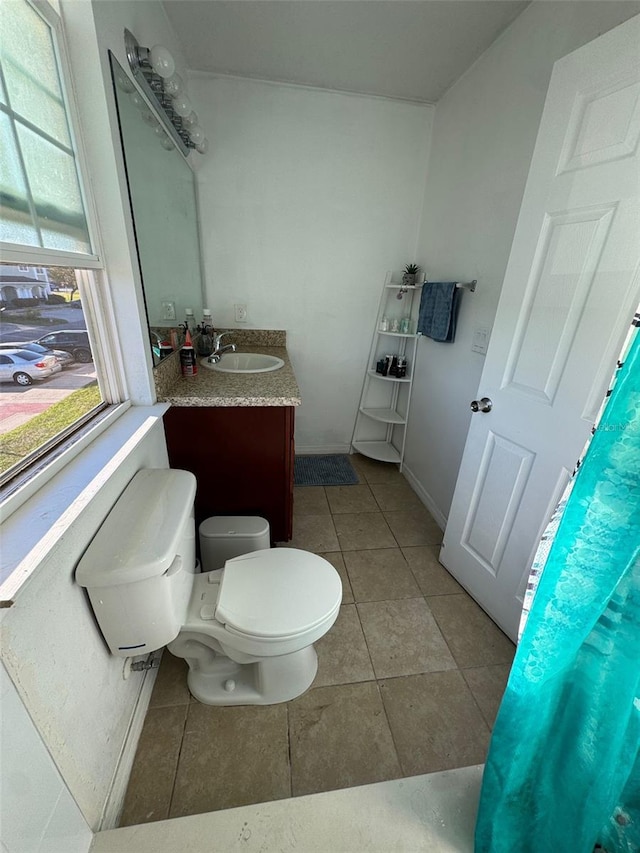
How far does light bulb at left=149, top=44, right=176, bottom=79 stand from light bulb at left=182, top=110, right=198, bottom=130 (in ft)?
0.97

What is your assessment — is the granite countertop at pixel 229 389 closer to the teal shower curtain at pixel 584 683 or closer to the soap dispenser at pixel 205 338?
the soap dispenser at pixel 205 338

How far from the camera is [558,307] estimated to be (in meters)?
1.09

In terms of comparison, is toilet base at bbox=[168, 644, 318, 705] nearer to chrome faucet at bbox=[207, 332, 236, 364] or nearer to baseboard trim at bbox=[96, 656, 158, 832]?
baseboard trim at bbox=[96, 656, 158, 832]

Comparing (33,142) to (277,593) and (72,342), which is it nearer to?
(72,342)

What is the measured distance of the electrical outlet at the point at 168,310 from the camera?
145 cm

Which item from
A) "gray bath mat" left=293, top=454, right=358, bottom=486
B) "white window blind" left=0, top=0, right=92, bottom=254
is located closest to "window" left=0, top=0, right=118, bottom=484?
"white window blind" left=0, top=0, right=92, bottom=254

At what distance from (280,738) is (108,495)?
92cm

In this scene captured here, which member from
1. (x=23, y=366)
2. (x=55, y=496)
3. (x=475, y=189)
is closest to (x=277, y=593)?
(x=55, y=496)

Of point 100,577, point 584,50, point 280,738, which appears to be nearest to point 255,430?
point 100,577

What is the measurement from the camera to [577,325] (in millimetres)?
1034

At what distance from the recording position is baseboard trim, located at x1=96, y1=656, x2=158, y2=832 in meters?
0.83

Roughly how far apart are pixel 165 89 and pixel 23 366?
4.05 feet

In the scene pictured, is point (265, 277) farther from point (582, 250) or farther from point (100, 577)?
point (100, 577)

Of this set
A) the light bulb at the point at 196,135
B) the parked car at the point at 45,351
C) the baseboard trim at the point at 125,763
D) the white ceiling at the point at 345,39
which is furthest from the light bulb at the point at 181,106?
the baseboard trim at the point at 125,763
